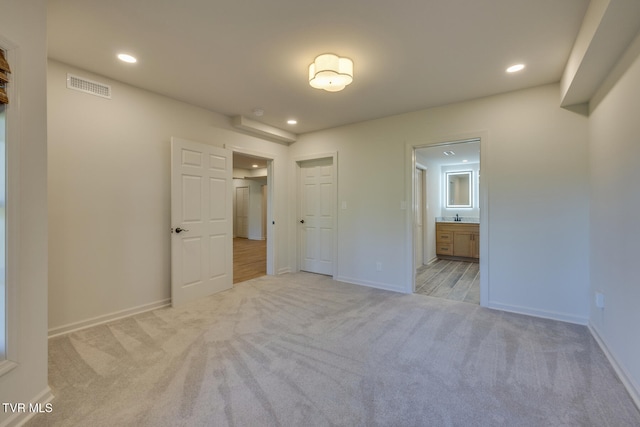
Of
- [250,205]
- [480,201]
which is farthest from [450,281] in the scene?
[250,205]

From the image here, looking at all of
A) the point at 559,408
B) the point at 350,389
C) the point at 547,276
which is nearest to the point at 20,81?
the point at 350,389

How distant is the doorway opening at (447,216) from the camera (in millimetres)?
4914

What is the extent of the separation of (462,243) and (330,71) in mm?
5183

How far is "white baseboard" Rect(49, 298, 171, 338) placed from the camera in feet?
8.31

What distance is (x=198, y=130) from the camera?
368cm

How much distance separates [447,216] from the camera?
6.79 meters

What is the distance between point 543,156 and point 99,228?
469 centimetres

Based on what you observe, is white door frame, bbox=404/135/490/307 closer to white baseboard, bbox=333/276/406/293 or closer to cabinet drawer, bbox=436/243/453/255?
white baseboard, bbox=333/276/406/293

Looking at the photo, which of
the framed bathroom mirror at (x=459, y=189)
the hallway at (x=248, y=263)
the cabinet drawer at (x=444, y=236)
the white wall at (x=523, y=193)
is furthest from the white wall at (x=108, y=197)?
the framed bathroom mirror at (x=459, y=189)

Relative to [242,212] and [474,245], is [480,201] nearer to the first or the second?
[474,245]

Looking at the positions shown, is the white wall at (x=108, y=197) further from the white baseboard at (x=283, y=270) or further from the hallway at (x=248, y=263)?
the white baseboard at (x=283, y=270)

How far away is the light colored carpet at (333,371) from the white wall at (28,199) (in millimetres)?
244

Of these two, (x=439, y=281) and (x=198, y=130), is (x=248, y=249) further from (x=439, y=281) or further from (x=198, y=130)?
(x=439, y=281)

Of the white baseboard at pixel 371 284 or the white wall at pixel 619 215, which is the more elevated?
the white wall at pixel 619 215
